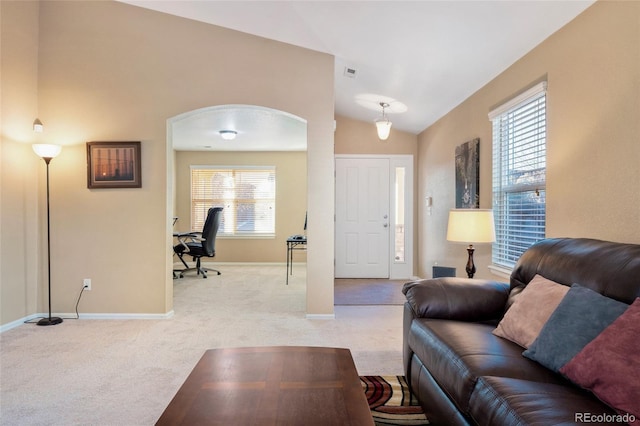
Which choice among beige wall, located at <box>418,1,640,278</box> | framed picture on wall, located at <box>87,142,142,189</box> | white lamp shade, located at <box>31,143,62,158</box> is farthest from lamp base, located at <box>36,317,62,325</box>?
beige wall, located at <box>418,1,640,278</box>

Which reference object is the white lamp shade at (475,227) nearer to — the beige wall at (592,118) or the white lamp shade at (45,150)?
the beige wall at (592,118)

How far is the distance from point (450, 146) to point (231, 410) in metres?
4.05

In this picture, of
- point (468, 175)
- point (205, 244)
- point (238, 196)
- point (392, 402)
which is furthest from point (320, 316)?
point (238, 196)

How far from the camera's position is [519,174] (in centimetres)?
303

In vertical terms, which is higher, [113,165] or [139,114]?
[139,114]

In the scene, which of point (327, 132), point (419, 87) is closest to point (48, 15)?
point (327, 132)

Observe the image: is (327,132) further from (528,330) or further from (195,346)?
(528,330)

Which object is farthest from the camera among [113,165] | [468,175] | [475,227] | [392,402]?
[468,175]

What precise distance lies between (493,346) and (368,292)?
3.28 meters

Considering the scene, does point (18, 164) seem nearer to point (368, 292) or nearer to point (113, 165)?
point (113, 165)

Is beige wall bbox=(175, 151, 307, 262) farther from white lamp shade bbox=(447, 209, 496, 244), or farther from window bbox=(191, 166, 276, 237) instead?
white lamp shade bbox=(447, 209, 496, 244)

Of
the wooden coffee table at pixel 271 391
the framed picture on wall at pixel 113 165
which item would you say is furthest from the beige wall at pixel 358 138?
the wooden coffee table at pixel 271 391

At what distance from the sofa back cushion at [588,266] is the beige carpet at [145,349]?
1135 mm

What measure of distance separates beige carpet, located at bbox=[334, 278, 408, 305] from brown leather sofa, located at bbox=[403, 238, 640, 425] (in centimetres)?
217
